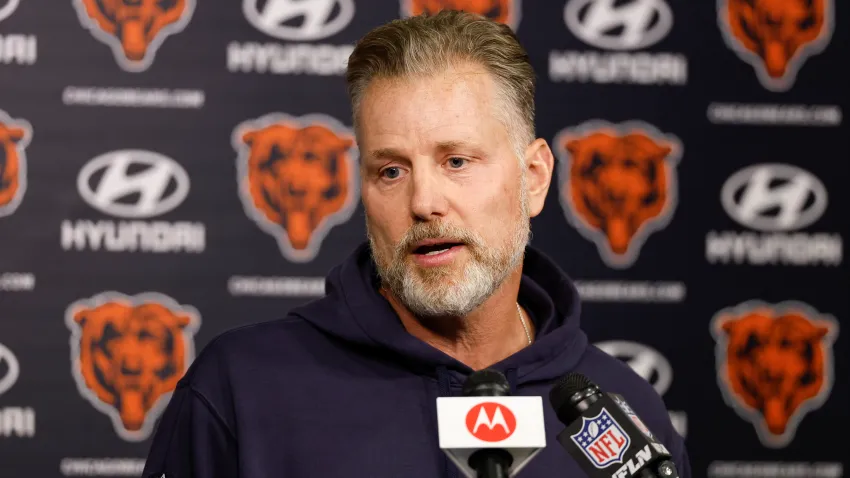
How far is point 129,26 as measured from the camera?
2.79m

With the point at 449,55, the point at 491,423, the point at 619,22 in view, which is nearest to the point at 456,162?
the point at 449,55

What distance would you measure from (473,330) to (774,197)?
5.10 feet

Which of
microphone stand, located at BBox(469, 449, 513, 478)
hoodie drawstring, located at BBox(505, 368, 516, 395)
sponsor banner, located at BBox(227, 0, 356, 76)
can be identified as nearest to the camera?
microphone stand, located at BBox(469, 449, 513, 478)

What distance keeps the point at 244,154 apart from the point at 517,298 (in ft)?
3.75

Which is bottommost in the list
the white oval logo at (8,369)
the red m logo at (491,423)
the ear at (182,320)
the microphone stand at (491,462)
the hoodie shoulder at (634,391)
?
the white oval logo at (8,369)

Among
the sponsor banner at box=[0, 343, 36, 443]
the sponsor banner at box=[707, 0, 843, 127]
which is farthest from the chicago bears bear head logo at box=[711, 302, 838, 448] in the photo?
the sponsor banner at box=[0, 343, 36, 443]

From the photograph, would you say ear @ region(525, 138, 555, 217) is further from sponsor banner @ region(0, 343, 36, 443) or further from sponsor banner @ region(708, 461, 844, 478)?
sponsor banner @ region(0, 343, 36, 443)

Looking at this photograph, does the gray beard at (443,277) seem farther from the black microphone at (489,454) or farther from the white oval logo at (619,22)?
the white oval logo at (619,22)

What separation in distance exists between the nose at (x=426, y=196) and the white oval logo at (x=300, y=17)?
1400mm

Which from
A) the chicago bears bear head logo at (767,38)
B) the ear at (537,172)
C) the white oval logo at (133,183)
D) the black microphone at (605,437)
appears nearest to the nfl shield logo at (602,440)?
the black microphone at (605,437)

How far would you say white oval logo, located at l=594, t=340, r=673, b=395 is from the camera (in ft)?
9.53

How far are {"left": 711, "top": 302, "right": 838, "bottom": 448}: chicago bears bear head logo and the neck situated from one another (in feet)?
4.41

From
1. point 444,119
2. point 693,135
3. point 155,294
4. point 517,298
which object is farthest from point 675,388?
point 444,119

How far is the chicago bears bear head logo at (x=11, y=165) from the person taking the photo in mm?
2730
